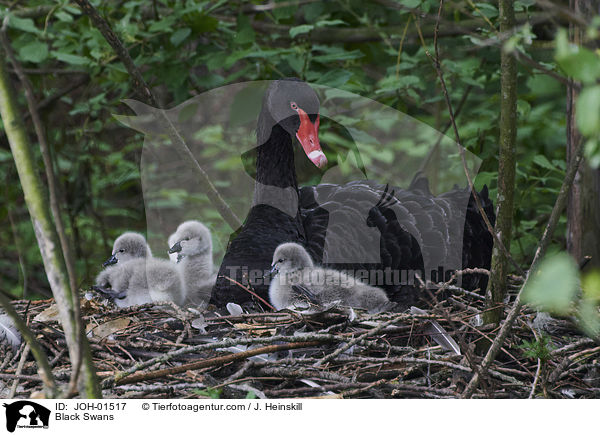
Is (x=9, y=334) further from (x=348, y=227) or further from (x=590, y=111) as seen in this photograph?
(x=590, y=111)

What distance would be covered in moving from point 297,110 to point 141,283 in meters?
0.85

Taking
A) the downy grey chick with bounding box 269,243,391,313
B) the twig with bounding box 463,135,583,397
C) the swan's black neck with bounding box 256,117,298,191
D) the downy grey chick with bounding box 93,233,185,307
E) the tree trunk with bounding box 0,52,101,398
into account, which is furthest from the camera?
the swan's black neck with bounding box 256,117,298,191

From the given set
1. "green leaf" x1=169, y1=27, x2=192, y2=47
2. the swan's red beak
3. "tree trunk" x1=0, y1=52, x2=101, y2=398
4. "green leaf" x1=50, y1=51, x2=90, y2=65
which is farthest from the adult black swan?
"tree trunk" x1=0, y1=52, x2=101, y2=398

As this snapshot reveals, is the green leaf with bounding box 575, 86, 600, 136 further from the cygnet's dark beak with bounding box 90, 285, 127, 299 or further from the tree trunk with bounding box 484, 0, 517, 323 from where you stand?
the cygnet's dark beak with bounding box 90, 285, 127, 299

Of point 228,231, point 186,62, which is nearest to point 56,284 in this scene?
point 228,231

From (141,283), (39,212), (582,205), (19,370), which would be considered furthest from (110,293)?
(582,205)

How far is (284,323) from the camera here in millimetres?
1756

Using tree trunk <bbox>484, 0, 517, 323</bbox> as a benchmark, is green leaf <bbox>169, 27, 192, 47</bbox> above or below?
above

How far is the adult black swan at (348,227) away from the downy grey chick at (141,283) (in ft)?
0.50

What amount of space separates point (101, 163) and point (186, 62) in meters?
1.65

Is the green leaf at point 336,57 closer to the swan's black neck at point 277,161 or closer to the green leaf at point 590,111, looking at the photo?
the swan's black neck at point 277,161

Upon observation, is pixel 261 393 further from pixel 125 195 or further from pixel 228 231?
pixel 125 195
